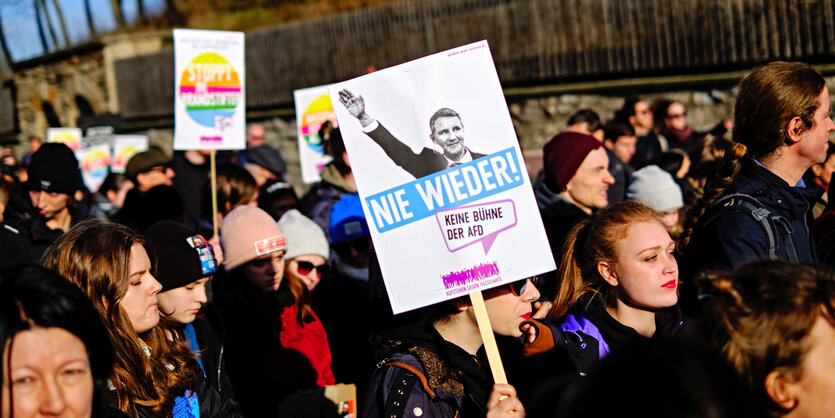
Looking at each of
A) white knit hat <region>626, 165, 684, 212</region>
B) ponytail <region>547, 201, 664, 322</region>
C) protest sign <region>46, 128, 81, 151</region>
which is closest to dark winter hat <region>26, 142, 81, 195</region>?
ponytail <region>547, 201, 664, 322</region>

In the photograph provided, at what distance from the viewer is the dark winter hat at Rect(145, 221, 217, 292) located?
3.60m

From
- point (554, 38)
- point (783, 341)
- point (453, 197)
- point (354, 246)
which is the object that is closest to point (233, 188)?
point (354, 246)

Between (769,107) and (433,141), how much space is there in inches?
60.7

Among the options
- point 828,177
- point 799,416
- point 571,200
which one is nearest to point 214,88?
point 571,200

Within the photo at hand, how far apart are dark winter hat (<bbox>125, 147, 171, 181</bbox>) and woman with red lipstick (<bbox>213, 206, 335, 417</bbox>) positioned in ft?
7.83

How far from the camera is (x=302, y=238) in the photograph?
16.6 feet

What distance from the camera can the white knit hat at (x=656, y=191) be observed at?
5328 millimetres

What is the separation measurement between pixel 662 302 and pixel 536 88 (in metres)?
9.21

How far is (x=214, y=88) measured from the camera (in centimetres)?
666

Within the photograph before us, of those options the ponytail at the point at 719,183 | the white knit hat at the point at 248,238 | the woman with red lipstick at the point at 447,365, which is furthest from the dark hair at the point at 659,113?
the woman with red lipstick at the point at 447,365

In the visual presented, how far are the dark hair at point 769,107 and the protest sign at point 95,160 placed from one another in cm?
1037

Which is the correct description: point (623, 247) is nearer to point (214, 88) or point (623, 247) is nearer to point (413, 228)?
point (413, 228)

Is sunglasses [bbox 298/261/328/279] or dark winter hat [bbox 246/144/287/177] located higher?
dark winter hat [bbox 246/144/287/177]

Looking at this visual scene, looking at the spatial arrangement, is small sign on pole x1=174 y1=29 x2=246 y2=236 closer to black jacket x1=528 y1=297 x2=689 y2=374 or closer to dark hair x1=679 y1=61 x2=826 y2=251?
black jacket x1=528 y1=297 x2=689 y2=374
